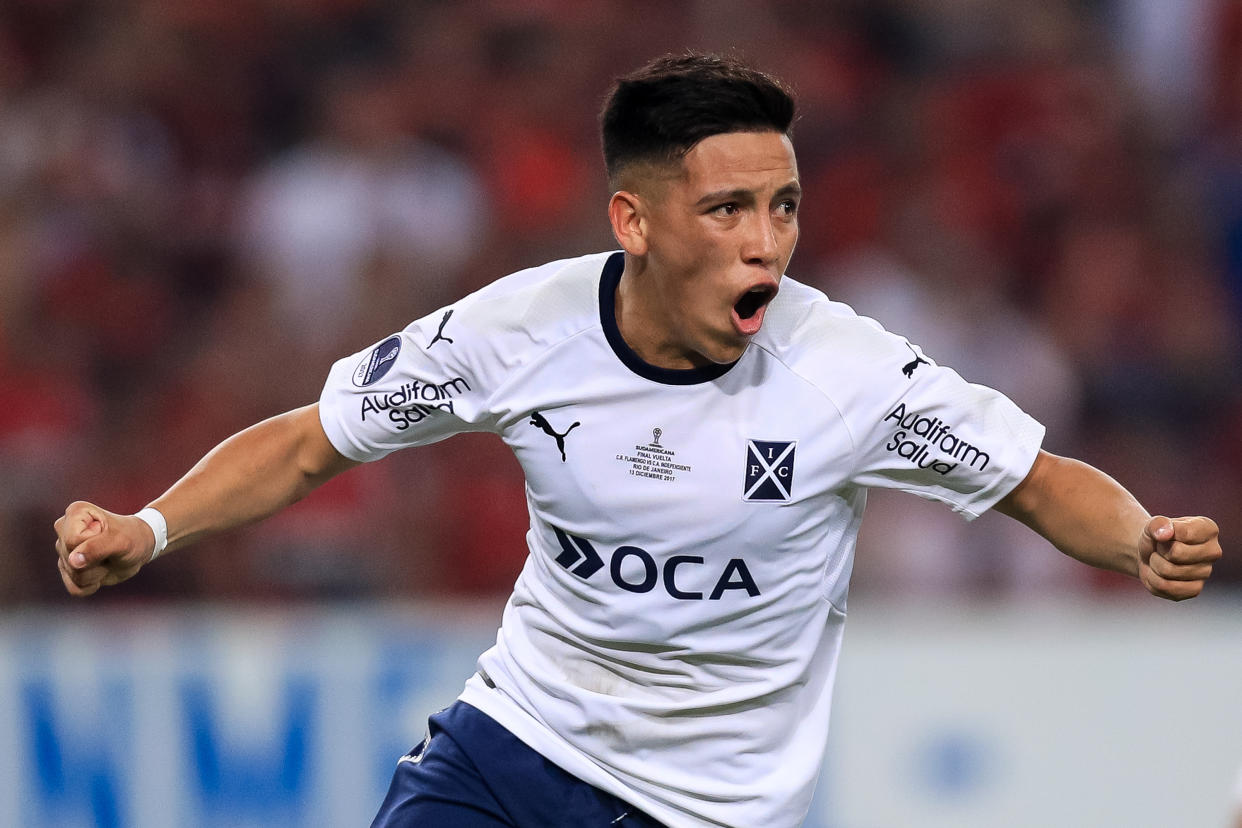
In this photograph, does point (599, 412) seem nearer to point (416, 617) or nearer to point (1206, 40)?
point (416, 617)

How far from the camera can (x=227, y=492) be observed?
3.82 meters

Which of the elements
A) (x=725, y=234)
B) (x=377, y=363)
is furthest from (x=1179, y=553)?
(x=377, y=363)

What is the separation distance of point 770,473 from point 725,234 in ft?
1.68

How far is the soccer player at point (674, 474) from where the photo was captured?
3.57 m

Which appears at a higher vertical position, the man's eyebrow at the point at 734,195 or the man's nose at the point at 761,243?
the man's eyebrow at the point at 734,195

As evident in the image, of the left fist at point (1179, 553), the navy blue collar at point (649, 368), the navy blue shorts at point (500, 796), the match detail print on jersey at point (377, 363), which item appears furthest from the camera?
the match detail print on jersey at point (377, 363)

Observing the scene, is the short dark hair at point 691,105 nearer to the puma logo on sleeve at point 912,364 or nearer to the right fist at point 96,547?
the puma logo on sleeve at point 912,364

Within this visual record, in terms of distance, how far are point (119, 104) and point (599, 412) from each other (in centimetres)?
642

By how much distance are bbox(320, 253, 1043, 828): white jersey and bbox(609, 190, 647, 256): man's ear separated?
119 millimetres

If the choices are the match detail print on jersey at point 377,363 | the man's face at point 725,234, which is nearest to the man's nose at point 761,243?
the man's face at point 725,234

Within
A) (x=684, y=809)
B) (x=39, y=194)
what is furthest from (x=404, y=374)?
(x=39, y=194)

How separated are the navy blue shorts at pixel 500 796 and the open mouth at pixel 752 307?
1.09 meters

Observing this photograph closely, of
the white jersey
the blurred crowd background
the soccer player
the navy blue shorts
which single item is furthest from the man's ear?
the blurred crowd background

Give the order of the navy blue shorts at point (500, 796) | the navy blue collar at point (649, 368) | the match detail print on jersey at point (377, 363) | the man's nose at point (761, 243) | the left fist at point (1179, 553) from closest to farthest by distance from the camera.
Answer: the left fist at point (1179, 553), the man's nose at point (761, 243), the navy blue collar at point (649, 368), the navy blue shorts at point (500, 796), the match detail print on jersey at point (377, 363)
